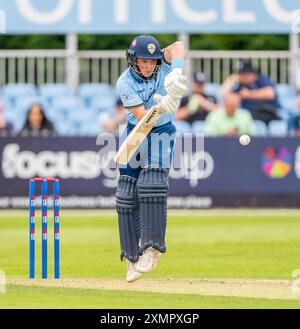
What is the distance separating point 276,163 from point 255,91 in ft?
6.45

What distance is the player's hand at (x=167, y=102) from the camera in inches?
410

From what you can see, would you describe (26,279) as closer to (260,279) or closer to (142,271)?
(142,271)

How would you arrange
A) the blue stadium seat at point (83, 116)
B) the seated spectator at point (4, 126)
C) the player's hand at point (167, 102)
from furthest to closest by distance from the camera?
the blue stadium seat at point (83, 116)
the seated spectator at point (4, 126)
the player's hand at point (167, 102)

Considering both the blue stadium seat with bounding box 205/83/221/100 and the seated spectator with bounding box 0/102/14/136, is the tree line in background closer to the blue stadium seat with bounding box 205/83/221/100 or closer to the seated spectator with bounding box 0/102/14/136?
the blue stadium seat with bounding box 205/83/221/100

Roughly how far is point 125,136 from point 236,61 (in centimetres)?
1252

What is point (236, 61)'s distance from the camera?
23.1m

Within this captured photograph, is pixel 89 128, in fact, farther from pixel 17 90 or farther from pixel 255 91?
pixel 255 91

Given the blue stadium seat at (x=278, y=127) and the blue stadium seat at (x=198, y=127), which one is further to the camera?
the blue stadium seat at (x=278, y=127)

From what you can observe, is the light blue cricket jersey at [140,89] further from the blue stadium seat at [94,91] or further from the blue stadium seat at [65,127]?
the blue stadium seat at [94,91]

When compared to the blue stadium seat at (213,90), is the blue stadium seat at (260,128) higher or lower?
lower

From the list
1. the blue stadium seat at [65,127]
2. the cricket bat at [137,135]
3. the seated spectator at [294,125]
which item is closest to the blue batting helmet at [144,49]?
the cricket bat at [137,135]

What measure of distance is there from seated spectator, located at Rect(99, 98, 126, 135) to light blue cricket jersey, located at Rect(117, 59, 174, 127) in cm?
997

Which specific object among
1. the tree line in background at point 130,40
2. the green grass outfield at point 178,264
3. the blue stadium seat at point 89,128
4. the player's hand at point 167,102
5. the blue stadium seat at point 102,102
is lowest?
the green grass outfield at point 178,264

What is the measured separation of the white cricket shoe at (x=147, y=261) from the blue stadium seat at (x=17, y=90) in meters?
12.4
